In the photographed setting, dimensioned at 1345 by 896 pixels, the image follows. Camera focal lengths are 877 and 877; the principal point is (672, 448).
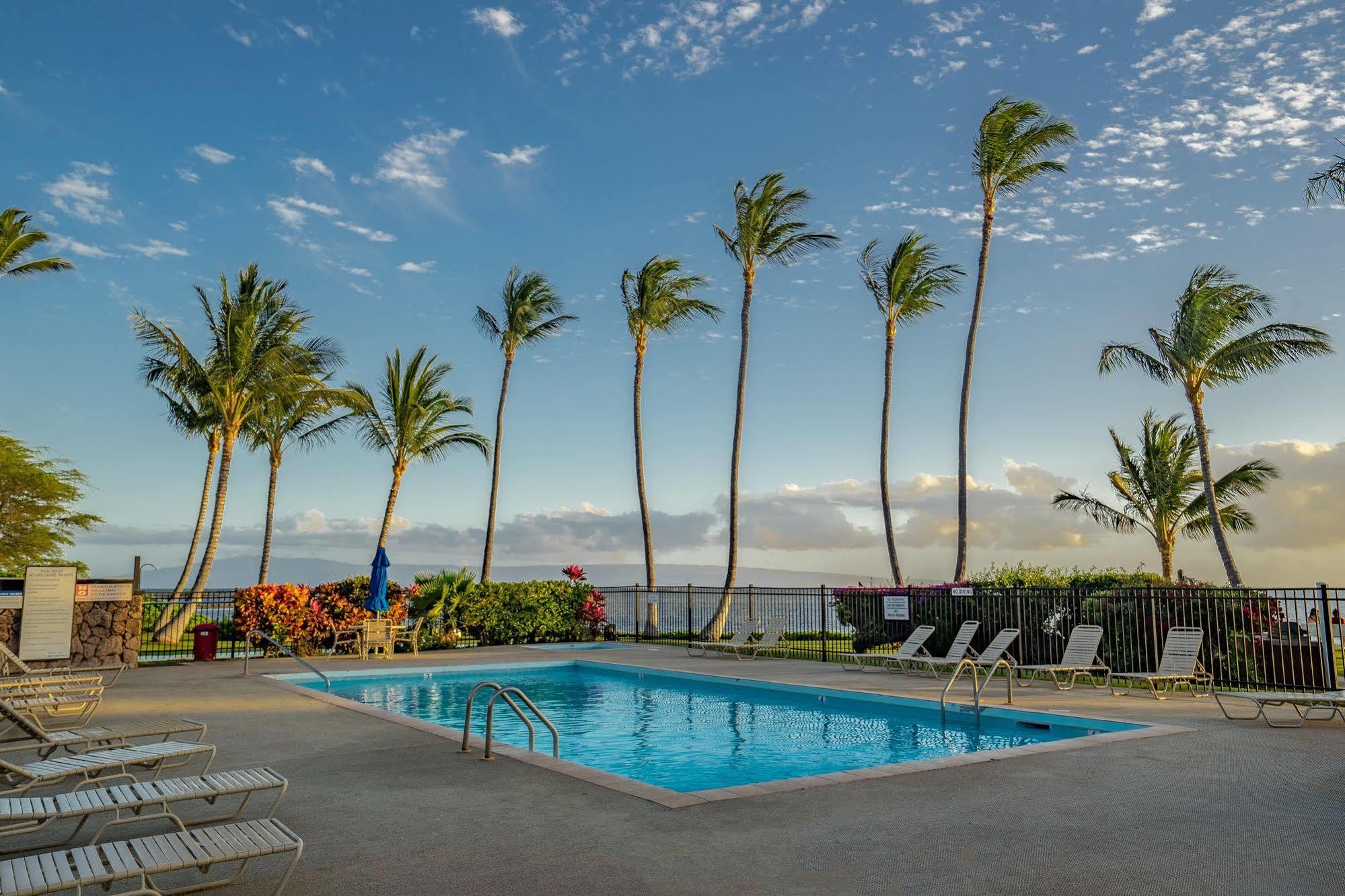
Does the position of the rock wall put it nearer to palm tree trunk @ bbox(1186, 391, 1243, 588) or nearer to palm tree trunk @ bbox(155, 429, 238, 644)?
palm tree trunk @ bbox(155, 429, 238, 644)

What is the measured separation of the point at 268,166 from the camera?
18938mm

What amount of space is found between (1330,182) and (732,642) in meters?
13.5

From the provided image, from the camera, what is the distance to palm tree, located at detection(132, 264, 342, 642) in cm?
2377

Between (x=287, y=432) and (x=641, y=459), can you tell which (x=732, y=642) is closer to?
(x=641, y=459)

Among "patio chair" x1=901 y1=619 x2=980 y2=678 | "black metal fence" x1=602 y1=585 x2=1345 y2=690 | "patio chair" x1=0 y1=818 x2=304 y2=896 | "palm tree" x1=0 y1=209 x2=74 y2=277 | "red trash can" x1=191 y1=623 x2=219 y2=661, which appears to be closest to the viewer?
"patio chair" x1=0 y1=818 x2=304 y2=896

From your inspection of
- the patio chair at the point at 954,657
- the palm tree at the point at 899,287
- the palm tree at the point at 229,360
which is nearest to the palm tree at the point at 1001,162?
the palm tree at the point at 899,287

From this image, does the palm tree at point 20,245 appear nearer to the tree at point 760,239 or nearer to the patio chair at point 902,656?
the tree at point 760,239

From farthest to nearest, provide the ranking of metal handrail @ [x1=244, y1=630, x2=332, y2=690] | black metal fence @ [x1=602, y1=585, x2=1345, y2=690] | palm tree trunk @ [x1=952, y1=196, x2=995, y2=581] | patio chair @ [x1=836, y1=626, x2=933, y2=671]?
1. palm tree trunk @ [x1=952, y1=196, x2=995, y2=581]
2. patio chair @ [x1=836, y1=626, x2=933, y2=671]
3. black metal fence @ [x1=602, y1=585, x2=1345, y2=690]
4. metal handrail @ [x1=244, y1=630, x2=332, y2=690]

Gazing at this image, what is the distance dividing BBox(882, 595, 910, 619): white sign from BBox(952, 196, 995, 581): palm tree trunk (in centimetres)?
528

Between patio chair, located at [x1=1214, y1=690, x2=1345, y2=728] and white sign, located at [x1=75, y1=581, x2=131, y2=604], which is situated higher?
white sign, located at [x1=75, y1=581, x2=131, y2=604]

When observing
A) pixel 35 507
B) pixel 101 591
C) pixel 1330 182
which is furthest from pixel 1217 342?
pixel 35 507

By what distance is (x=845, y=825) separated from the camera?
538 cm

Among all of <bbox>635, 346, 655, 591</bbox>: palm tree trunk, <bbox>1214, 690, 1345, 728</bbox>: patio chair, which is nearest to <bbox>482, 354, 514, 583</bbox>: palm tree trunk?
<bbox>635, 346, 655, 591</bbox>: palm tree trunk

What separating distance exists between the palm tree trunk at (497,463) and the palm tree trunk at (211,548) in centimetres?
801
